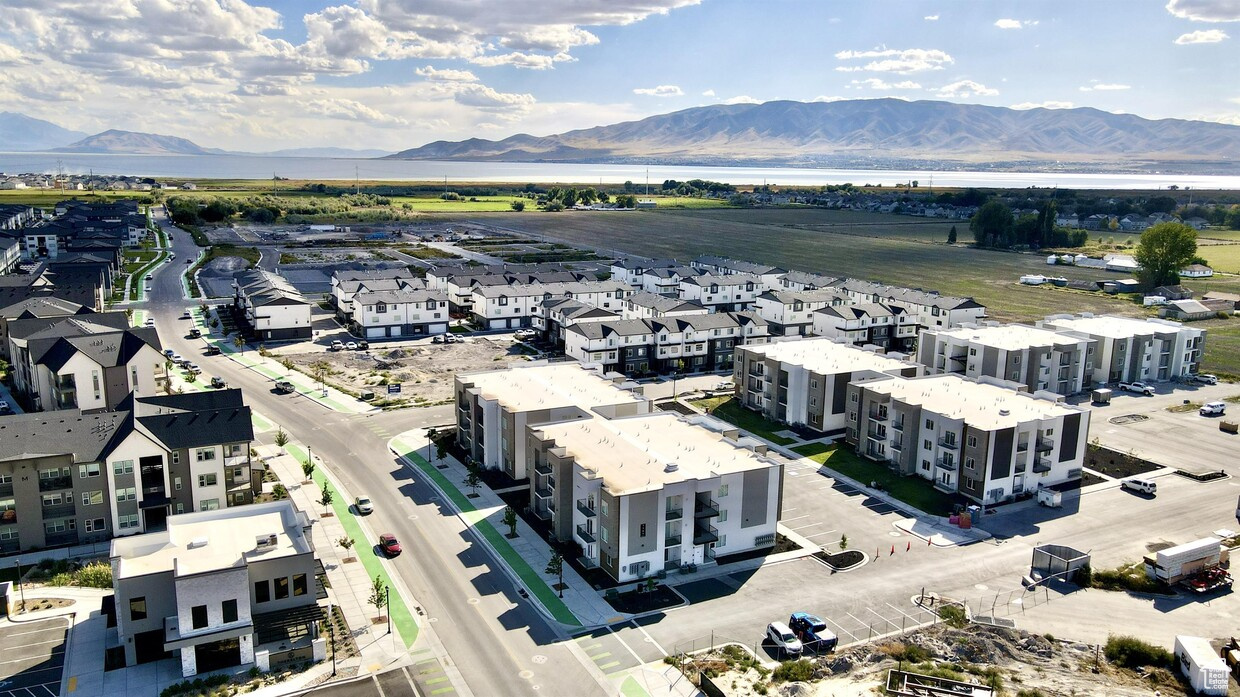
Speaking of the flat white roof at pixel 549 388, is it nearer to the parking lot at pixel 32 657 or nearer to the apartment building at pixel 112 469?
the apartment building at pixel 112 469

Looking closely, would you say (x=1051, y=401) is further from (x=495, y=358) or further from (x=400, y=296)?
(x=400, y=296)

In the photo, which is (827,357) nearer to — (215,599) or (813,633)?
(813,633)

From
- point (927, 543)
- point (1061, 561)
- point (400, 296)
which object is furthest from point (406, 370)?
point (1061, 561)

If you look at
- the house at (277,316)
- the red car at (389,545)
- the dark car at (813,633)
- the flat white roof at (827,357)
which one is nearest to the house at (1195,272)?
the flat white roof at (827,357)

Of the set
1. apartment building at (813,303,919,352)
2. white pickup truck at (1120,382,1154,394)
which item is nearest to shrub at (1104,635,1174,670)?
white pickup truck at (1120,382,1154,394)

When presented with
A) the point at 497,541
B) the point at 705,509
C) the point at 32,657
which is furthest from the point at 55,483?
the point at 705,509

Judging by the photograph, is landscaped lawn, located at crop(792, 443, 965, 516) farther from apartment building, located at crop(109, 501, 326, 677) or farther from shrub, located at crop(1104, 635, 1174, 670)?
apartment building, located at crop(109, 501, 326, 677)

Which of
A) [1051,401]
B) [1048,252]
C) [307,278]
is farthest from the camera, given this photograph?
[1048,252]
